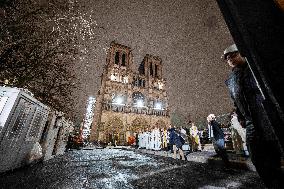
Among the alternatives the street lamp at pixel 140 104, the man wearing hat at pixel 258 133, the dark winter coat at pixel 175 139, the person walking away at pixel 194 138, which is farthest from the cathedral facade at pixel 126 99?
the man wearing hat at pixel 258 133

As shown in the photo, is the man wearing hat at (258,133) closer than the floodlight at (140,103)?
Yes

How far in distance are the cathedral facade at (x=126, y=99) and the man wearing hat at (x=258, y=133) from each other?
39990 millimetres

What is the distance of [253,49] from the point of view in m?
1.00

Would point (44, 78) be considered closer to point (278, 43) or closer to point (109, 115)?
point (278, 43)

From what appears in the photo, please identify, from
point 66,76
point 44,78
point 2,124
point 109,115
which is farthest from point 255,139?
point 109,115

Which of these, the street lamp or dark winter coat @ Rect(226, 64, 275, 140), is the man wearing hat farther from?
the street lamp

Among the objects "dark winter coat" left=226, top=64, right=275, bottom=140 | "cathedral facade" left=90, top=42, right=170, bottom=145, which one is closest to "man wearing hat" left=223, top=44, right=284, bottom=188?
"dark winter coat" left=226, top=64, right=275, bottom=140

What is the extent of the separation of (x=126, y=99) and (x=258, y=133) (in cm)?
4427

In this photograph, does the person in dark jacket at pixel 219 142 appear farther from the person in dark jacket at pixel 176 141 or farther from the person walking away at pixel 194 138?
the person walking away at pixel 194 138

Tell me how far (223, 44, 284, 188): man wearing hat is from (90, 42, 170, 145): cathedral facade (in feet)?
131

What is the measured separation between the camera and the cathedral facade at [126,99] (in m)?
42.2

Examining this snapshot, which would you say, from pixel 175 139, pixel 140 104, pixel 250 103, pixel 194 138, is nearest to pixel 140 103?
pixel 140 104

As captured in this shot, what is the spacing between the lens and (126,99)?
151 feet

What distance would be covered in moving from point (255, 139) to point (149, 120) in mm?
44678
